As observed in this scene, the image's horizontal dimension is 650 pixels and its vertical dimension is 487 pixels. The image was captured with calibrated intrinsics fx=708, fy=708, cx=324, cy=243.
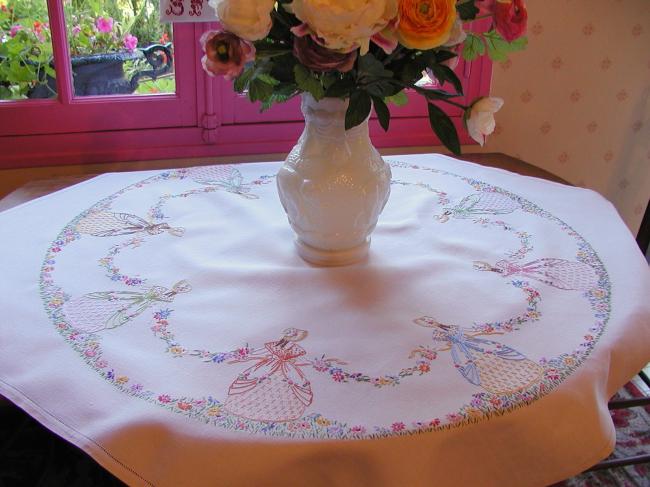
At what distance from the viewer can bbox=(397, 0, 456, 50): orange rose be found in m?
0.95

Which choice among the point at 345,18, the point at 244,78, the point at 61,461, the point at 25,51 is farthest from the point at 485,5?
the point at 61,461

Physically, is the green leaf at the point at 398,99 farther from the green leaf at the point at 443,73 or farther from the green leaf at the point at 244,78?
the green leaf at the point at 244,78

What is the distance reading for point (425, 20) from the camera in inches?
37.4

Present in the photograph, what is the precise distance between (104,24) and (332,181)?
104cm

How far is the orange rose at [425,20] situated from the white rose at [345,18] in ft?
0.06

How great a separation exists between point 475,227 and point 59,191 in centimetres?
91

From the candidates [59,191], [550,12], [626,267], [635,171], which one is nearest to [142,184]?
[59,191]

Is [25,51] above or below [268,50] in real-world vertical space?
below

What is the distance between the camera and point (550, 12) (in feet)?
6.95

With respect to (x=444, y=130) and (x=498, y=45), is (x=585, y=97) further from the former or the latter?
(x=444, y=130)

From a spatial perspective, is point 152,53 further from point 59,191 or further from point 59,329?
point 59,329

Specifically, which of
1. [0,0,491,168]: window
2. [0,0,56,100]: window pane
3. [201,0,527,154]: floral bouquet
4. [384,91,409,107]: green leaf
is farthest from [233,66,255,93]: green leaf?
[0,0,56,100]: window pane

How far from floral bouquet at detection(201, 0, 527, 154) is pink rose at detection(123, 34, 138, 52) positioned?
89cm

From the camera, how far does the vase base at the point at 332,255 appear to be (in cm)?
125
